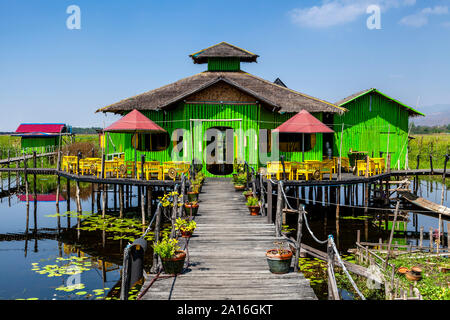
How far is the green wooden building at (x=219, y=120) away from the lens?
69.5ft

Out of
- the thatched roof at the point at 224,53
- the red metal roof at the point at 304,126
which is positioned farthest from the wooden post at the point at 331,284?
the thatched roof at the point at 224,53

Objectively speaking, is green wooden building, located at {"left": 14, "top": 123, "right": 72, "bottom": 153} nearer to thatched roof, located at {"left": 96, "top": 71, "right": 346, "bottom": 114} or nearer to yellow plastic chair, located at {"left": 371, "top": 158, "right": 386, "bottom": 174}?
thatched roof, located at {"left": 96, "top": 71, "right": 346, "bottom": 114}

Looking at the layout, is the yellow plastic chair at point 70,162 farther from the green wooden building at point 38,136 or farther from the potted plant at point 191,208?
the green wooden building at point 38,136

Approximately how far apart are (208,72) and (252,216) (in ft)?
54.7

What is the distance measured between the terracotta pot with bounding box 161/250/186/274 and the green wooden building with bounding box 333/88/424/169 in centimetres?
2157

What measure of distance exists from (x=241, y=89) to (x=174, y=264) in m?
14.0

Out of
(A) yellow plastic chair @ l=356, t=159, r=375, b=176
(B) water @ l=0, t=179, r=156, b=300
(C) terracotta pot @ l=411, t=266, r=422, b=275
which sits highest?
(A) yellow plastic chair @ l=356, t=159, r=375, b=176

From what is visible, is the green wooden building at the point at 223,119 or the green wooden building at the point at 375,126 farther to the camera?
the green wooden building at the point at 375,126

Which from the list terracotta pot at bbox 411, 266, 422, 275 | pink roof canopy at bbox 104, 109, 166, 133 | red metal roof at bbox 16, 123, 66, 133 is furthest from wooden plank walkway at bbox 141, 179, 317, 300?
red metal roof at bbox 16, 123, 66, 133

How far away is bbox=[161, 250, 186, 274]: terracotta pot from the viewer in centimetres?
797
